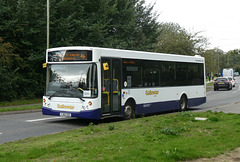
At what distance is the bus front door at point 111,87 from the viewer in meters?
12.0

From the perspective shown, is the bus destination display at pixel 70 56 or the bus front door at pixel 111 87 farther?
the bus front door at pixel 111 87

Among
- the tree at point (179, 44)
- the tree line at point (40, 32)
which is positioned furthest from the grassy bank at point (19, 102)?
the tree at point (179, 44)

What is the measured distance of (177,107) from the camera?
1664 cm

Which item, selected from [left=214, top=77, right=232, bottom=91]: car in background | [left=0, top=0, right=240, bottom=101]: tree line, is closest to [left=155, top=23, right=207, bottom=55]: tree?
[left=214, top=77, right=232, bottom=91]: car in background

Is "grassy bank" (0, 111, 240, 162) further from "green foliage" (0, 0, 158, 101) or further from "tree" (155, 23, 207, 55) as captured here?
"tree" (155, 23, 207, 55)

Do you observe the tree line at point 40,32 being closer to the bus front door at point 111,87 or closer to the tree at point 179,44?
the bus front door at point 111,87

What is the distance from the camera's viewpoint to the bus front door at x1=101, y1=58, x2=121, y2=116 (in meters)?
12.0

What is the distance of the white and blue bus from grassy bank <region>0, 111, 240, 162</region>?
7.51ft

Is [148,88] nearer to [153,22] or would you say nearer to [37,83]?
[37,83]

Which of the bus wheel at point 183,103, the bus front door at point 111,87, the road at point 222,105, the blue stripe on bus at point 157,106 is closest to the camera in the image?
the bus front door at point 111,87

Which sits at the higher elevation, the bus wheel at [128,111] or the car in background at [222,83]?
the car in background at [222,83]

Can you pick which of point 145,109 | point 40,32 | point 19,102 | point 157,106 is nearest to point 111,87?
point 145,109

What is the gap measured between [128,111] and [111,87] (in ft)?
5.07

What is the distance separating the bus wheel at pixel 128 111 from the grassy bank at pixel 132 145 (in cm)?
334
